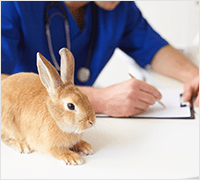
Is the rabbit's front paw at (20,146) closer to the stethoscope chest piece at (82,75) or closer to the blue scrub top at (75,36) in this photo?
the blue scrub top at (75,36)

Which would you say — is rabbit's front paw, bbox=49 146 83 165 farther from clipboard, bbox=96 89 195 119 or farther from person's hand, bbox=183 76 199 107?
person's hand, bbox=183 76 199 107

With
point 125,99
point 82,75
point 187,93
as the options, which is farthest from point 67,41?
point 187,93

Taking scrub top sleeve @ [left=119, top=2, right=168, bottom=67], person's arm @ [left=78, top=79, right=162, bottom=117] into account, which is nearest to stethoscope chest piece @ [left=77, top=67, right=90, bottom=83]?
person's arm @ [left=78, top=79, right=162, bottom=117]

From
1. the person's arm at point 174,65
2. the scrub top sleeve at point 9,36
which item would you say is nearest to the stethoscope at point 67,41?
the scrub top sleeve at point 9,36

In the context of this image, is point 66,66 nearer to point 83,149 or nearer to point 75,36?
point 83,149

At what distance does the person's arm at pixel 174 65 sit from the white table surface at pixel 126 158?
0.42m

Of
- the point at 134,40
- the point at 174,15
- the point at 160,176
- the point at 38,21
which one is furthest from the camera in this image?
the point at 174,15

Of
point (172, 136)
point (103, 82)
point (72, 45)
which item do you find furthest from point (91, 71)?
point (103, 82)

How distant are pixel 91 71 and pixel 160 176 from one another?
25.8 inches

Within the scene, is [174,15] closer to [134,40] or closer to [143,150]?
[134,40]

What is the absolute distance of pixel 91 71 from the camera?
1002 millimetres

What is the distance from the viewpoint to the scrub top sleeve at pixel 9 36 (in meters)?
0.70

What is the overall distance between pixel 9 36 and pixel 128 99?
0.40 m

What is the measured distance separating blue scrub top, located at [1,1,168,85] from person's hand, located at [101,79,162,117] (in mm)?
271
